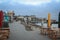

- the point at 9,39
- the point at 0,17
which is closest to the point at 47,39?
the point at 9,39

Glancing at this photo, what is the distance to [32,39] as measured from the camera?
10.3 metres

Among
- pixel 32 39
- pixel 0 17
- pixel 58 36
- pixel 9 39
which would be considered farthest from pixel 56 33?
pixel 0 17

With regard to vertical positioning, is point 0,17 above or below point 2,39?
above

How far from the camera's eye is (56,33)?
10.7 meters

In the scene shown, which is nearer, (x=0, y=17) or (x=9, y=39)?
(x=9, y=39)

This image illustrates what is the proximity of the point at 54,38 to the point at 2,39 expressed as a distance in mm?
2700

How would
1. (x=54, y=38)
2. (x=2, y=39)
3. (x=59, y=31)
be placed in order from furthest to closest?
(x=59, y=31) < (x=54, y=38) < (x=2, y=39)

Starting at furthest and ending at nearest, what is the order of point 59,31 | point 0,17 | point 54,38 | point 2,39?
point 0,17 → point 59,31 → point 54,38 → point 2,39

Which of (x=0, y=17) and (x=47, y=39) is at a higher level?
(x=0, y=17)

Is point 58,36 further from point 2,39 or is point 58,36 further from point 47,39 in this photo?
point 2,39

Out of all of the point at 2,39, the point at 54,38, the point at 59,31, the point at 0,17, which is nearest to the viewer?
the point at 2,39

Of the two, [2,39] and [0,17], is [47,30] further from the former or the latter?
[2,39]

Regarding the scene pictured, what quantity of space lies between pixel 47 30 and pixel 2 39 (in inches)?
199

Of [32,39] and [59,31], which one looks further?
[59,31]
